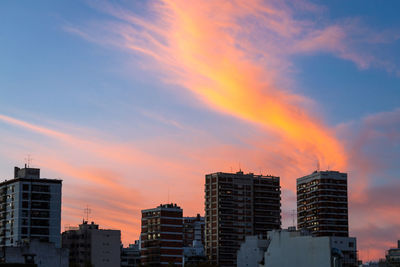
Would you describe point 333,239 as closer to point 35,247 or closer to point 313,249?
point 313,249

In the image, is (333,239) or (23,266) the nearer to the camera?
(23,266)

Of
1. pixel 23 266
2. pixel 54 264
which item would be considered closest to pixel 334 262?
pixel 54 264

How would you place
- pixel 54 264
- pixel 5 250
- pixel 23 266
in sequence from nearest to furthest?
pixel 23 266, pixel 5 250, pixel 54 264

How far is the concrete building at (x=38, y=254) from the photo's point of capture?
182000 mm

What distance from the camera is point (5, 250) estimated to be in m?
180

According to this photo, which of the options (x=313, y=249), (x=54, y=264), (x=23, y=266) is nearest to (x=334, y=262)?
(x=313, y=249)

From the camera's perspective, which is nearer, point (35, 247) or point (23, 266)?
point (23, 266)

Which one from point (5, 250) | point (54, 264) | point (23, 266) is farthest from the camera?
point (54, 264)

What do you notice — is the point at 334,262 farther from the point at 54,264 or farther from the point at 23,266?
the point at 23,266

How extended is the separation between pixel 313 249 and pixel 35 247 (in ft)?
232

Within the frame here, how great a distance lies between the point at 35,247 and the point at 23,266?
5605cm

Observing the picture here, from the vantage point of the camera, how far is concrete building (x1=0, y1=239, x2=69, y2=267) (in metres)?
182

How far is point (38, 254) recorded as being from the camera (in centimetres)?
18988

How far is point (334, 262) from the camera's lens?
19025cm
